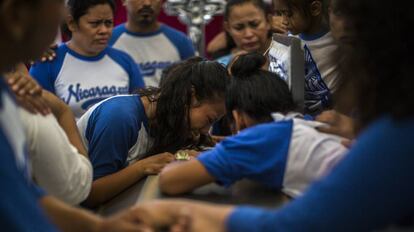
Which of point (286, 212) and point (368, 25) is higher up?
point (368, 25)

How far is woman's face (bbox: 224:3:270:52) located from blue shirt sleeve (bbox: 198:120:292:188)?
6.04ft

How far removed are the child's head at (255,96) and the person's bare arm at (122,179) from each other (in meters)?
0.24

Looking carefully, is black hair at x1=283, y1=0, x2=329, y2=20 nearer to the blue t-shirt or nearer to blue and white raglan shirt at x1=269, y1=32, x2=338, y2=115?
blue and white raglan shirt at x1=269, y1=32, x2=338, y2=115

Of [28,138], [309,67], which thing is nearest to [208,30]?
[309,67]

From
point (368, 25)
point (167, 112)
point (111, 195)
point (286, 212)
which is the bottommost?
point (111, 195)

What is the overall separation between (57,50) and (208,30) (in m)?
2.29

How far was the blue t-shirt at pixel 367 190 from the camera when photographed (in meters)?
0.96

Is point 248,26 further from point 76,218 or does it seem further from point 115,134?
point 76,218

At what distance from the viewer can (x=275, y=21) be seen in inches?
122

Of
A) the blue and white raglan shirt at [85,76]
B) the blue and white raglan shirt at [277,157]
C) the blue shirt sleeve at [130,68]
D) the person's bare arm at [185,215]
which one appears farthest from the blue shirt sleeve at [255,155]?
the blue shirt sleeve at [130,68]

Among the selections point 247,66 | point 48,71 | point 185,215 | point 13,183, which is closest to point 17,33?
point 13,183

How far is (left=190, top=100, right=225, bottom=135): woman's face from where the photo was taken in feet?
6.36

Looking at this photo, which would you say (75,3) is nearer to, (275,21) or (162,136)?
(275,21)

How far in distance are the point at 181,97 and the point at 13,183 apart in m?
0.98
